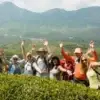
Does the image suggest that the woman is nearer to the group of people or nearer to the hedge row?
the group of people

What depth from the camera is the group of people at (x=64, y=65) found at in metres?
12.9

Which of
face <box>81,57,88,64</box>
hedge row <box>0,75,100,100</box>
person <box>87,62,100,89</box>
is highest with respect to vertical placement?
face <box>81,57,88,64</box>

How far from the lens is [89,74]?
1260cm

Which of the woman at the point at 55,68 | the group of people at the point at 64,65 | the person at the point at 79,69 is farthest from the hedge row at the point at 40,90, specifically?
the woman at the point at 55,68

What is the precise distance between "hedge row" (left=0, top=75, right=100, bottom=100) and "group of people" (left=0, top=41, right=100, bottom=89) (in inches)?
34.9

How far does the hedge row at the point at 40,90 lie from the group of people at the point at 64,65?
0.89m

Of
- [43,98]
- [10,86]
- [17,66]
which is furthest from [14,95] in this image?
[17,66]

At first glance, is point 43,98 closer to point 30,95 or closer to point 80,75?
point 30,95

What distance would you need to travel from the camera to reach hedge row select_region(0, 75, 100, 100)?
1153 centimetres

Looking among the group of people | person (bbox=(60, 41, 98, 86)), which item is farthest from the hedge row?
person (bbox=(60, 41, 98, 86))

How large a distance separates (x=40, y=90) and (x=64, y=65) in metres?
3.07

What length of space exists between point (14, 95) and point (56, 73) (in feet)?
9.12

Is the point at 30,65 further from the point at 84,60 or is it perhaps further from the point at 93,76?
the point at 93,76

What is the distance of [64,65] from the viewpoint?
1495 centimetres
